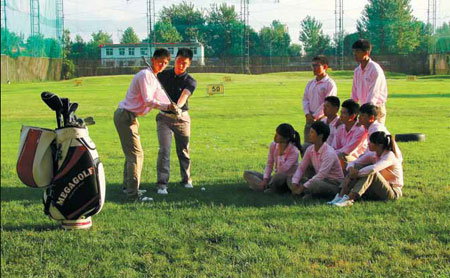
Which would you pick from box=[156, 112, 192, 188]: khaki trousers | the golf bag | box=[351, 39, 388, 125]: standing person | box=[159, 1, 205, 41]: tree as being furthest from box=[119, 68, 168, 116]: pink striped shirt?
box=[351, 39, 388, 125]: standing person

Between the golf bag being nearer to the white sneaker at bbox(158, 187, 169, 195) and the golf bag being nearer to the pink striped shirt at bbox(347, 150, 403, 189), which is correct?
the white sneaker at bbox(158, 187, 169, 195)

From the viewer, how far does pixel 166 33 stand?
141 inches

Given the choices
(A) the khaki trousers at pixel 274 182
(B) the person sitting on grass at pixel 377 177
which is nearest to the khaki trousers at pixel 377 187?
(B) the person sitting on grass at pixel 377 177

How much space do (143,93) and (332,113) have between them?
72.2 inches

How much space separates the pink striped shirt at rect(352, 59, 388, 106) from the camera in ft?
12.5

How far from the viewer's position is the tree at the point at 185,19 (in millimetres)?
3129

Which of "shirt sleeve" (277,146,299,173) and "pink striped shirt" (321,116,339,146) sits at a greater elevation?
"pink striped shirt" (321,116,339,146)

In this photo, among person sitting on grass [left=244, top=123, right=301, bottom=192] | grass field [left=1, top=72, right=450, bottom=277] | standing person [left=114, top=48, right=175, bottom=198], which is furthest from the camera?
person sitting on grass [left=244, top=123, right=301, bottom=192]

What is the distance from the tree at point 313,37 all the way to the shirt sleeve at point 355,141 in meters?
1.29

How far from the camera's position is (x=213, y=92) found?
1537cm

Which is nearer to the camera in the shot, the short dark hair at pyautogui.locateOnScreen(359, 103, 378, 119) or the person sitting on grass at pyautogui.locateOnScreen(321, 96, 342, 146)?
the short dark hair at pyautogui.locateOnScreen(359, 103, 378, 119)

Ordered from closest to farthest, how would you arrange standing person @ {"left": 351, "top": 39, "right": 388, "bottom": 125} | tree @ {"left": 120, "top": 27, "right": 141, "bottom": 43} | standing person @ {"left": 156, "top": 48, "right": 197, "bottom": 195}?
1. tree @ {"left": 120, "top": 27, "right": 141, "bottom": 43}
2. standing person @ {"left": 351, "top": 39, "right": 388, "bottom": 125}
3. standing person @ {"left": 156, "top": 48, "right": 197, "bottom": 195}

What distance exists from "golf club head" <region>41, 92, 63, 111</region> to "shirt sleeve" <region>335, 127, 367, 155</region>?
294cm

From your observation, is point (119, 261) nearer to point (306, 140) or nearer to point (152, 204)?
point (152, 204)
